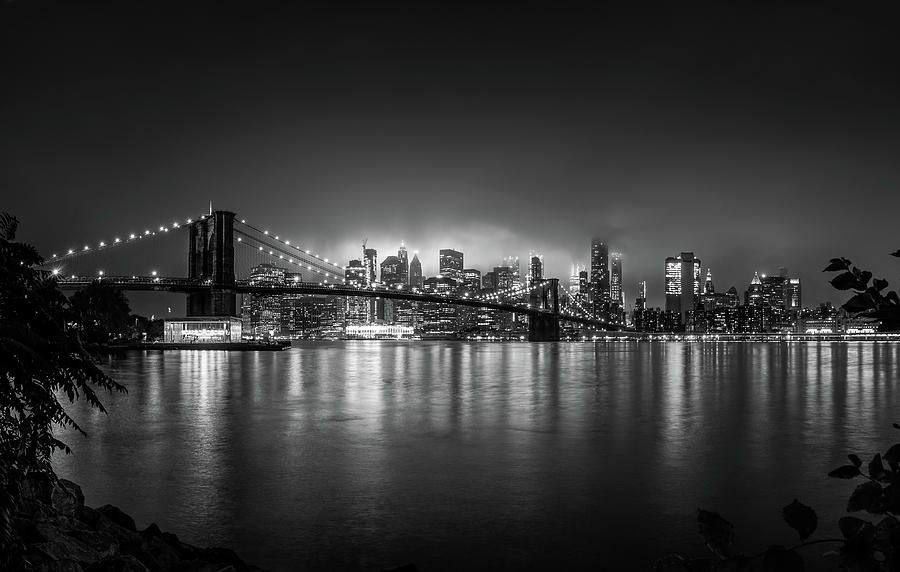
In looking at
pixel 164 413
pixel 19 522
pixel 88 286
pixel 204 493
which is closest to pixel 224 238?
pixel 88 286

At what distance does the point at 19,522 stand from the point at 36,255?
2041 millimetres

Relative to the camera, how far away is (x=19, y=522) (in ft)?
17.5

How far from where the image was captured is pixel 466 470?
12.7 metres

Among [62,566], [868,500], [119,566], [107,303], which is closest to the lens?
[868,500]

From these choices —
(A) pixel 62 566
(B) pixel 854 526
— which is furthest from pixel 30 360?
(B) pixel 854 526

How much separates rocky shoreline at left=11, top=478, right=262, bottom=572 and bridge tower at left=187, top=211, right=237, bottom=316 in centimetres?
6960

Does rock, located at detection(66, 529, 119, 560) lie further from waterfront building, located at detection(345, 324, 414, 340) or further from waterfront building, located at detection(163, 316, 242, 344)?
waterfront building, located at detection(345, 324, 414, 340)

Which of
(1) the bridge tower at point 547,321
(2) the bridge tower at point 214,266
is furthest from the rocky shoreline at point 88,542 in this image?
(1) the bridge tower at point 547,321

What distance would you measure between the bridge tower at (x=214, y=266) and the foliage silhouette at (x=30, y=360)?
71.7 metres

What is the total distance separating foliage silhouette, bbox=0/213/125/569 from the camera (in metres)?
3.88

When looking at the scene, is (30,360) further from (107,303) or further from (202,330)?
(202,330)

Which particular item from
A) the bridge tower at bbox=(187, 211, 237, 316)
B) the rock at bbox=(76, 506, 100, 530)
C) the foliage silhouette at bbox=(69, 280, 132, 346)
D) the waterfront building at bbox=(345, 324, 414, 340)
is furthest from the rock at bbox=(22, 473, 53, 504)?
the waterfront building at bbox=(345, 324, 414, 340)

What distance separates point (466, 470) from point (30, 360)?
31.1ft

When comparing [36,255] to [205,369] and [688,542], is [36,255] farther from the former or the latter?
[205,369]
